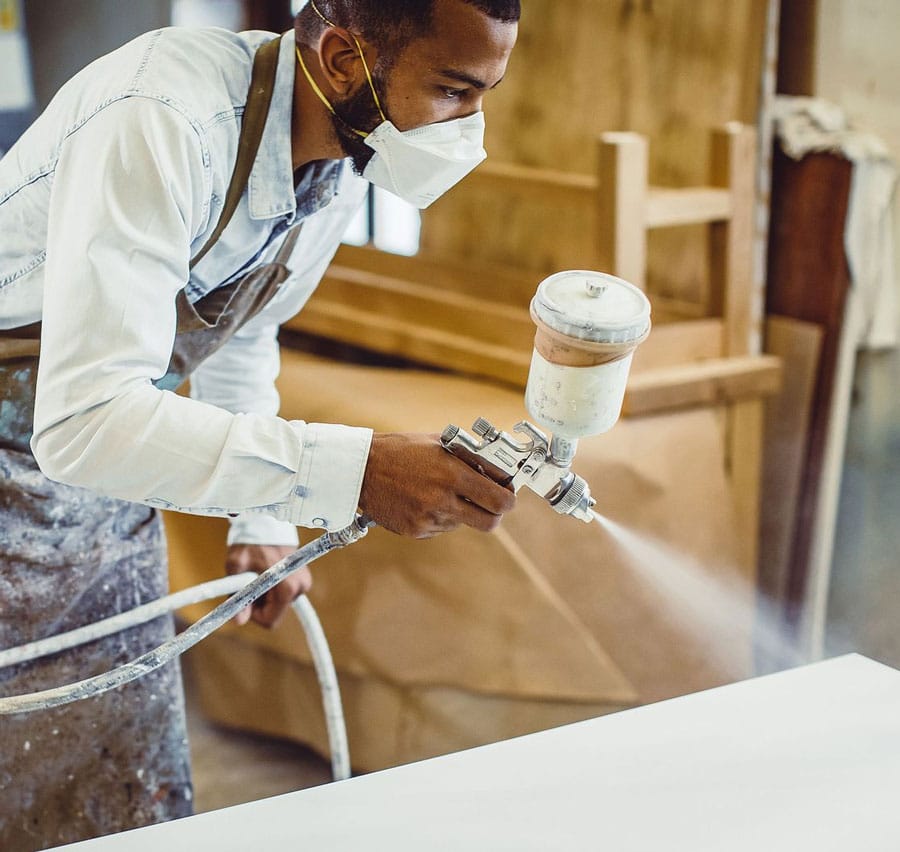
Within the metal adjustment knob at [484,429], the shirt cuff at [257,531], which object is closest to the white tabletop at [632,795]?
the metal adjustment knob at [484,429]

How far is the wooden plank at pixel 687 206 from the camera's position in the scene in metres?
1.95

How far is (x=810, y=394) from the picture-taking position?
2.20m

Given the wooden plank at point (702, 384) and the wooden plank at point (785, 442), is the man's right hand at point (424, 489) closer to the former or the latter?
the wooden plank at point (702, 384)

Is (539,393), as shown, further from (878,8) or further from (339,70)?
(878,8)

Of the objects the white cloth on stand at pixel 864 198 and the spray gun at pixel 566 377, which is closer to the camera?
the spray gun at pixel 566 377

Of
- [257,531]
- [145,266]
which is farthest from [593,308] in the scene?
[257,531]

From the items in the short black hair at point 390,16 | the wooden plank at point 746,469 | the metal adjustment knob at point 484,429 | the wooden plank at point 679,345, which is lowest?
the wooden plank at point 746,469

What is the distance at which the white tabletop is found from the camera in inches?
36.9

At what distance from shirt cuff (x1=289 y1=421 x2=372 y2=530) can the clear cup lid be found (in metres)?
0.19

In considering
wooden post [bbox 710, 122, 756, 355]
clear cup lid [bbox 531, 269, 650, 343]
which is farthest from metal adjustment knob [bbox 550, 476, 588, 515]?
wooden post [bbox 710, 122, 756, 355]

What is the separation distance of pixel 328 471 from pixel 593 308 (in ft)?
0.86

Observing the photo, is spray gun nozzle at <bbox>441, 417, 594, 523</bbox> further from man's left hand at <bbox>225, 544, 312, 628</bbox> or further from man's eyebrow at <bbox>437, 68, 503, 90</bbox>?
man's left hand at <bbox>225, 544, 312, 628</bbox>

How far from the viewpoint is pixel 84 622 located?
133cm

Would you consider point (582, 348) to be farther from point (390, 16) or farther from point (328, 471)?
point (390, 16)
